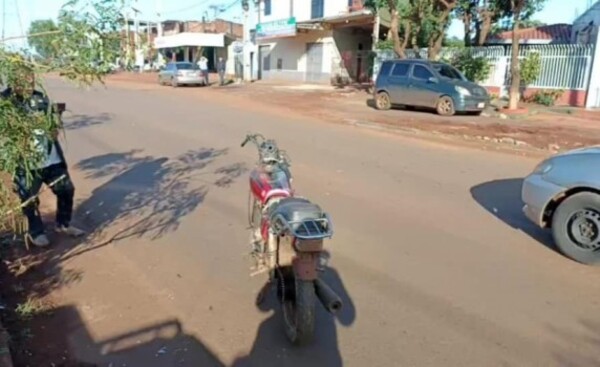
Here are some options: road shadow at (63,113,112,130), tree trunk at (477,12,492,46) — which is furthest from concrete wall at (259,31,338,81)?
road shadow at (63,113,112,130)

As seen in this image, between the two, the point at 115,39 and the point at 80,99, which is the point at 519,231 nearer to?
the point at 115,39

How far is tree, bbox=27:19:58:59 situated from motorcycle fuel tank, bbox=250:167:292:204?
1910 mm

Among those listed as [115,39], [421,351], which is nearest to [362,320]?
[421,351]

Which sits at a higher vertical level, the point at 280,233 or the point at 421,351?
the point at 280,233

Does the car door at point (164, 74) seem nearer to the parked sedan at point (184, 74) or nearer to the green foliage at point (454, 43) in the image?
the parked sedan at point (184, 74)

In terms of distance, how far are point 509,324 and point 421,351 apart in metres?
0.80

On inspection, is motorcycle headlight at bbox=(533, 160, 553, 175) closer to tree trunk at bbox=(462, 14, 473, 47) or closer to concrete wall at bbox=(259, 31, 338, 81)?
tree trunk at bbox=(462, 14, 473, 47)

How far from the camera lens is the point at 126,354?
3.38 m

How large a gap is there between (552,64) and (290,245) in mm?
19682

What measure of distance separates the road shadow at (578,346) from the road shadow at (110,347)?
7.33 feet

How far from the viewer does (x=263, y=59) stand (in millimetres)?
40531

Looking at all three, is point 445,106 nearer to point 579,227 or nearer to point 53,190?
point 579,227

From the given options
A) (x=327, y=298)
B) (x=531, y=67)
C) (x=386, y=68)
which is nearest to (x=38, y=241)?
(x=327, y=298)

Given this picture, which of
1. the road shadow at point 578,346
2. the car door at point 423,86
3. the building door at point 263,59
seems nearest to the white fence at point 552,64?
the car door at point 423,86
